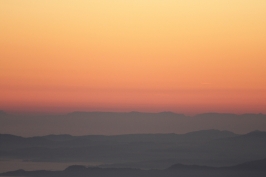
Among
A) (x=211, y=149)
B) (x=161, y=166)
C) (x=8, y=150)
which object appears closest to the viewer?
(x=8, y=150)

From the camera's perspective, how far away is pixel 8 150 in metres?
25.0

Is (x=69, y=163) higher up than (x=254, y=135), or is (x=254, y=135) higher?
(x=254, y=135)

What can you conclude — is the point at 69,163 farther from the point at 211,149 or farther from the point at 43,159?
the point at 211,149

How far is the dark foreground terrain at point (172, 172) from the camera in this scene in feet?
80.1

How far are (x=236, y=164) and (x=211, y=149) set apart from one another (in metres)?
2.25

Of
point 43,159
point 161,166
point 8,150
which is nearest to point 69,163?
point 43,159

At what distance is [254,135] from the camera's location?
2786 cm

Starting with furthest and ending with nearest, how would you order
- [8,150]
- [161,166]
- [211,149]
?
[211,149]
[161,166]
[8,150]

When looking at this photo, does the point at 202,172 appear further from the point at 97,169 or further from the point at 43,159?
the point at 43,159

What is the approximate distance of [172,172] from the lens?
90.2 ft

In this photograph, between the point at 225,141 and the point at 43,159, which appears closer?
the point at 43,159

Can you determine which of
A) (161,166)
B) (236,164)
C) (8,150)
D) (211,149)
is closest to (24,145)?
(8,150)

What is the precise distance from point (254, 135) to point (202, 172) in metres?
4.62

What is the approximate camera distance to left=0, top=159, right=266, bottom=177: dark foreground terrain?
80.1 ft
